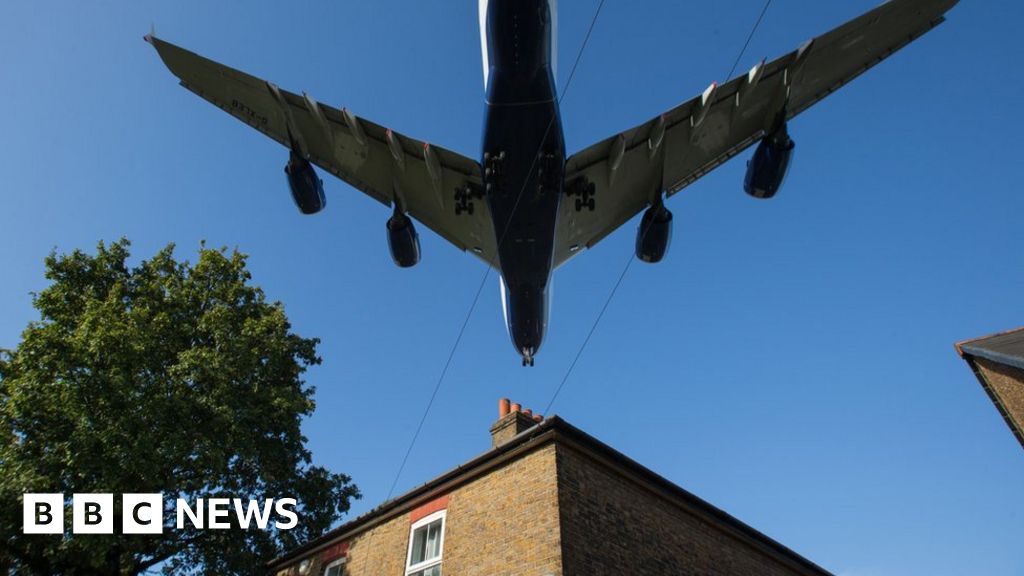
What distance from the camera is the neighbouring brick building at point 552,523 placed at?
998 cm

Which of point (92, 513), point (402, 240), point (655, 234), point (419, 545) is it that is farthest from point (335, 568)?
point (655, 234)

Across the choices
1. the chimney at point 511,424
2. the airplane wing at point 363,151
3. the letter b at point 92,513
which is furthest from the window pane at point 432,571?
the letter b at point 92,513

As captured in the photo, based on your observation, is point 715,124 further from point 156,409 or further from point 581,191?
point 156,409

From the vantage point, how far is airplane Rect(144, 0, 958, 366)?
12.4 metres

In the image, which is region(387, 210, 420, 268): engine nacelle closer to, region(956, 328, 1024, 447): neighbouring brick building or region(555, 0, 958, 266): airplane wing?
region(555, 0, 958, 266): airplane wing

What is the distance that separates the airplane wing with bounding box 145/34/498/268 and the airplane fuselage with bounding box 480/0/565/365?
5.95 feet

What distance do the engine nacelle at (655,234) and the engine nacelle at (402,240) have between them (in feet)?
17.7

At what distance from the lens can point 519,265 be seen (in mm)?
15539

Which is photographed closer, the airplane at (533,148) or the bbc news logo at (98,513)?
→ the airplane at (533,148)

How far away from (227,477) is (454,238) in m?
10.2

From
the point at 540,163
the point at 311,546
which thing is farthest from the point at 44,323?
the point at 540,163

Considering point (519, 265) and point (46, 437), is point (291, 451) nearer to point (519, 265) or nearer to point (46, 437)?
point (46, 437)

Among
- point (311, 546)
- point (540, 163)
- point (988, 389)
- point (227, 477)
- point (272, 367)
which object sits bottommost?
point (311, 546)

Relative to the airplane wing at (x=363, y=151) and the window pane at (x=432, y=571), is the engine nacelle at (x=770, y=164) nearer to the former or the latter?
the airplane wing at (x=363, y=151)
